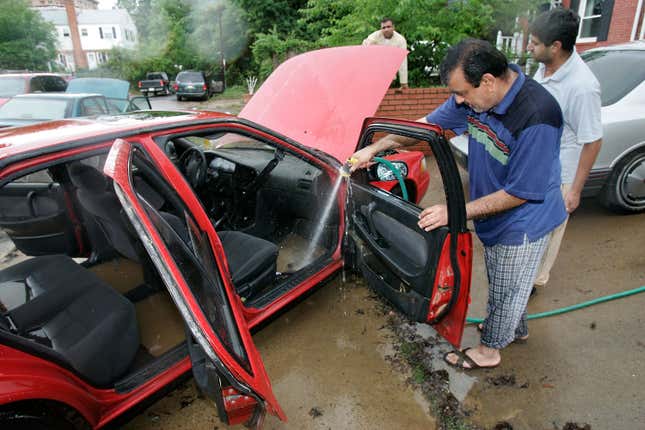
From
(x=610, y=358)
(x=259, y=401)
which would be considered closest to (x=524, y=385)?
(x=610, y=358)

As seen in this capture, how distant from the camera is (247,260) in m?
2.39

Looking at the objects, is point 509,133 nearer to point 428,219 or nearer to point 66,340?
point 428,219

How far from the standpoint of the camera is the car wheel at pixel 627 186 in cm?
365

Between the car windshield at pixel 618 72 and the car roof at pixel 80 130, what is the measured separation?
12.0 ft

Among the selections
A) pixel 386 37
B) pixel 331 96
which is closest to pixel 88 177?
pixel 331 96

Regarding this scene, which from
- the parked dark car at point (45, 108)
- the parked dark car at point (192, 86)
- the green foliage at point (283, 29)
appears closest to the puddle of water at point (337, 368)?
the green foliage at point (283, 29)

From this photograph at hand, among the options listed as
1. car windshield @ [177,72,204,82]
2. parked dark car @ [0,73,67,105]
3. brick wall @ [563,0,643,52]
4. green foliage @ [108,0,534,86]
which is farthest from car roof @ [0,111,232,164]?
car windshield @ [177,72,204,82]

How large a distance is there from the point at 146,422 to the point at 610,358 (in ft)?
8.81

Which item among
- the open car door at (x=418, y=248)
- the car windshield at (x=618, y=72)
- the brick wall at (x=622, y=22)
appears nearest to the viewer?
the open car door at (x=418, y=248)

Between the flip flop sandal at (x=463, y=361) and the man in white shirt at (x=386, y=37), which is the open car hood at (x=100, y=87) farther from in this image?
the flip flop sandal at (x=463, y=361)

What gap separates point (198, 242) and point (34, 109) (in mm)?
5790

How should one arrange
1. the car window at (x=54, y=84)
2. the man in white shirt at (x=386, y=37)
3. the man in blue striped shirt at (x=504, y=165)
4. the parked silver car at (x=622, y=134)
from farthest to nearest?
the car window at (x=54, y=84) < the man in white shirt at (x=386, y=37) < the parked silver car at (x=622, y=134) < the man in blue striped shirt at (x=504, y=165)

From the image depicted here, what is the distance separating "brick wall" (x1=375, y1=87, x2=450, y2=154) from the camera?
6.34 m

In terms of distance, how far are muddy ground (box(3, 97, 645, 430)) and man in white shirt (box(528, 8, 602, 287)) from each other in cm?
91
